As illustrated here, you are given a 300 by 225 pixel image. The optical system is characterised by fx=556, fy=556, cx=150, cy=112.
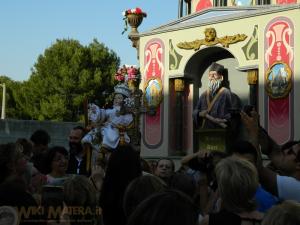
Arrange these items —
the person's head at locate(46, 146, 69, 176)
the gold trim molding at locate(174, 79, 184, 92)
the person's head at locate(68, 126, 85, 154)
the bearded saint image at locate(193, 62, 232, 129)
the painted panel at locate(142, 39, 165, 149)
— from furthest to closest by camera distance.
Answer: the painted panel at locate(142, 39, 165, 149)
the gold trim molding at locate(174, 79, 184, 92)
the bearded saint image at locate(193, 62, 232, 129)
the person's head at locate(68, 126, 85, 154)
the person's head at locate(46, 146, 69, 176)

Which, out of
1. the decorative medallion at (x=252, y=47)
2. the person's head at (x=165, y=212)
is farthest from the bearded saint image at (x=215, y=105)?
the person's head at (x=165, y=212)

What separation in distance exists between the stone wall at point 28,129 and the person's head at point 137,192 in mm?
14067

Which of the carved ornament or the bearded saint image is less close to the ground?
the carved ornament

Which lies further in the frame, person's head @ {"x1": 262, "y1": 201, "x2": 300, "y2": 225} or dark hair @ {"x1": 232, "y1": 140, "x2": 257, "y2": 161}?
dark hair @ {"x1": 232, "y1": 140, "x2": 257, "y2": 161}

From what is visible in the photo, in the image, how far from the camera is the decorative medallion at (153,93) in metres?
15.8

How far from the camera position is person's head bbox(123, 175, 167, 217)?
335 cm

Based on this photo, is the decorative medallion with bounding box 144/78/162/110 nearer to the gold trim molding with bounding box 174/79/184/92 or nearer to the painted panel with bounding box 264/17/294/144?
the gold trim molding with bounding box 174/79/184/92

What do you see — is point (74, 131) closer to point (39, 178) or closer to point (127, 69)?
point (39, 178)

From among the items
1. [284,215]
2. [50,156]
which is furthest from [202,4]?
[284,215]

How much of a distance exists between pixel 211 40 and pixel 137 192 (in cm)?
1172

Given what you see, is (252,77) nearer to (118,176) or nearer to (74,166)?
(74,166)

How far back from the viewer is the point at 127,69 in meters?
15.7

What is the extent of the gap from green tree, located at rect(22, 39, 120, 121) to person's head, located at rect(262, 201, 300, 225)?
120 ft

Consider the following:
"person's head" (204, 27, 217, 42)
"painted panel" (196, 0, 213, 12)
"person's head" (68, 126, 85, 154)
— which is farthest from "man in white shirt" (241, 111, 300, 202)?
"painted panel" (196, 0, 213, 12)
